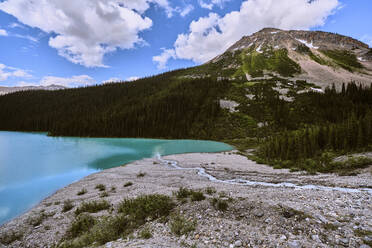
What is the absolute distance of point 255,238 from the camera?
16.2 ft

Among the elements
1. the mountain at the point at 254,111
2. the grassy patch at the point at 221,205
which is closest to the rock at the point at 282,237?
the grassy patch at the point at 221,205

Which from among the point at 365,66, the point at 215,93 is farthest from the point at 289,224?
the point at 365,66

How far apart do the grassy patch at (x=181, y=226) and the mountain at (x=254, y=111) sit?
17292 millimetres

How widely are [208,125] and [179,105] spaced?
105 ft

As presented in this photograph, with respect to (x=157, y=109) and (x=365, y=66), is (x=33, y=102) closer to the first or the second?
(x=157, y=109)

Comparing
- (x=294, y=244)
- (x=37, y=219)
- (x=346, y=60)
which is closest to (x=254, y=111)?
(x=294, y=244)

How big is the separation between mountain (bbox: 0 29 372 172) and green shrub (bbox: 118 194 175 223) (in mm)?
17394

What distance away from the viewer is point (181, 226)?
593 cm

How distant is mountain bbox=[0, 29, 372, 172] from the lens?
24828 mm

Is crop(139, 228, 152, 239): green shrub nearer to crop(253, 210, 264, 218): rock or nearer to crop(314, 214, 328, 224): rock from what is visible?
crop(253, 210, 264, 218): rock

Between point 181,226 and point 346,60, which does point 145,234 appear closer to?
point 181,226

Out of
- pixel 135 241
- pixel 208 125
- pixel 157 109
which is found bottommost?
pixel 135 241

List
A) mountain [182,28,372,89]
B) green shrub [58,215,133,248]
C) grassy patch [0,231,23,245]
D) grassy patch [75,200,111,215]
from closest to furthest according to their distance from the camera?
green shrub [58,215,133,248] < grassy patch [0,231,23,245] < grassy patch [75,200,111,215] < mountain [182,28,372,89]

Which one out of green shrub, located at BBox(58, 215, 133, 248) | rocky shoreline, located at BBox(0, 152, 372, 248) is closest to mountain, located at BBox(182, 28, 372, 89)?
rocky shoreline, located at BBox(0, 152, 372, 248)
